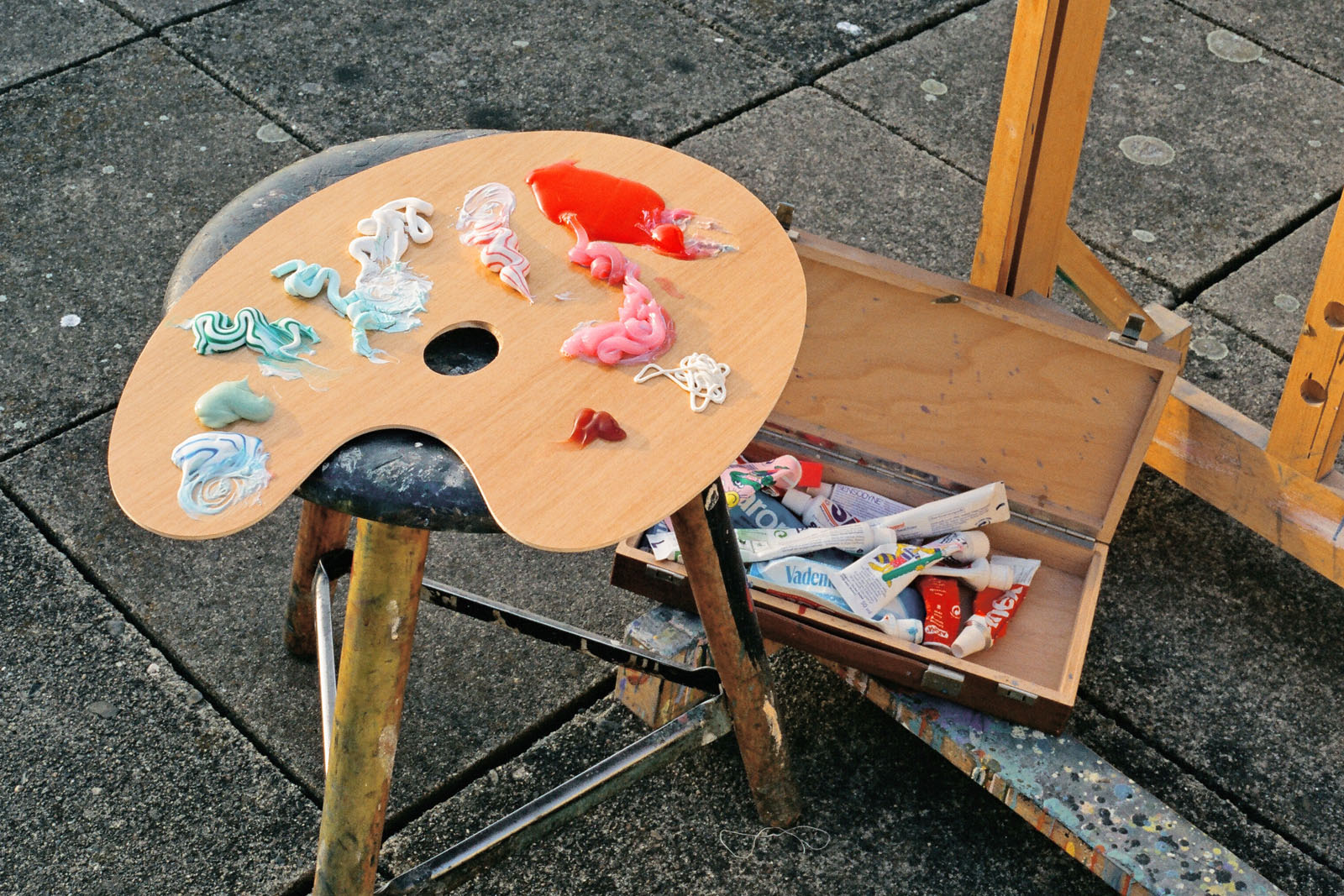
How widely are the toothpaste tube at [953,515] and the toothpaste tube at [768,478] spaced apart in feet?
0.50

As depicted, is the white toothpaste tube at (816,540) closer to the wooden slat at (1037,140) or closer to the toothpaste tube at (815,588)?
the toothpaste tube at (815,588)

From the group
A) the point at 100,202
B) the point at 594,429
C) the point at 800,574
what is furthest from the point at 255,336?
the point at 100,202

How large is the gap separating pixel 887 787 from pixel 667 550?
52 cm

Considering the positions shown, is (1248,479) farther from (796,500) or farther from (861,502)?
(796,500)

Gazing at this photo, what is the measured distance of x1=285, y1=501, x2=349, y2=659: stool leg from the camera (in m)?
1.83

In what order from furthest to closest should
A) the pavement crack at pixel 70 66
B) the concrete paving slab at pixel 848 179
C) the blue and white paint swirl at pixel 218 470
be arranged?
the pavement crack at pixel 70 66 < the concrete paving slab at pixel 848 179 < the blue and white paint swirl at pixel 218 470

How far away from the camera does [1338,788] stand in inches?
78.7

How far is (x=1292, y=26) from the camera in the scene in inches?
143

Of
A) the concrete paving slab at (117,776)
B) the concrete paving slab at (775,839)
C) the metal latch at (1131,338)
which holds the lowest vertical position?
the concrete paving slab at (117,776)

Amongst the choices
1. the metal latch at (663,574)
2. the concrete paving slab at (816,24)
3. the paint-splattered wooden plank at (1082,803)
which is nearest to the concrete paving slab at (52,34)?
the concrete paving slab at (816,24)

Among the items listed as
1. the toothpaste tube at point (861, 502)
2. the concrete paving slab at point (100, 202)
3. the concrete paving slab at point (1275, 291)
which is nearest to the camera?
the toothpaste tube at point (861, 502)

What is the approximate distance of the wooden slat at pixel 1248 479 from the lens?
2133mm

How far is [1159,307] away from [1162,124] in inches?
46.9

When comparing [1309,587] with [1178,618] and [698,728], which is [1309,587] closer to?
[1178,618]
